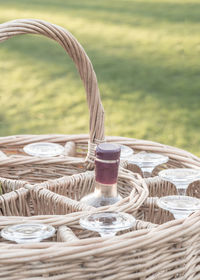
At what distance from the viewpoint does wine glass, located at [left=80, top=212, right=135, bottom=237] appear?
1.12 meters

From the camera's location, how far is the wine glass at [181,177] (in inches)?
58.5

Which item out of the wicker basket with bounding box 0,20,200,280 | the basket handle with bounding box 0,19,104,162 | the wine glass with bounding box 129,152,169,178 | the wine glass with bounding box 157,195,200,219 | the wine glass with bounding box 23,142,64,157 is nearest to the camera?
the wicker basket with bounding box 0,20,200,280

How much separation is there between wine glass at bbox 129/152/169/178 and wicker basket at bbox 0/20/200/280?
0.04 meters

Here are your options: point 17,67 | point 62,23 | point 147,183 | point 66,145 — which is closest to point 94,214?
point 147,183

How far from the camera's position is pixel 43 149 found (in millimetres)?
1805

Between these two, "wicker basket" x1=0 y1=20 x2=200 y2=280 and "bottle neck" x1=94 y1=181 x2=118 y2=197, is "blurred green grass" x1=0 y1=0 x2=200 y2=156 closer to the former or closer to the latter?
"wicker basket" x1=0 y1=20 x2=200 y2=280

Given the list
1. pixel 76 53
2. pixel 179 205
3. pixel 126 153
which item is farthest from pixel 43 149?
pixel 179 205

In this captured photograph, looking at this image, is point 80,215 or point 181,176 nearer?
point 80,215

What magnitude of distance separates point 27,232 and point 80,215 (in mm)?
146

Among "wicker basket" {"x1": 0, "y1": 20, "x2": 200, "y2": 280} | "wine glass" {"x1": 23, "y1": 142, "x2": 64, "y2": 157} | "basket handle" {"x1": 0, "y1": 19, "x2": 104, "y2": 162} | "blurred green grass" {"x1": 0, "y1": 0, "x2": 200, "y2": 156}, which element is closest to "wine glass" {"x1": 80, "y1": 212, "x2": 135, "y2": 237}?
"wicker basket" {"x1": 0, "y1": 20, "x2": 200, "y2": 280}

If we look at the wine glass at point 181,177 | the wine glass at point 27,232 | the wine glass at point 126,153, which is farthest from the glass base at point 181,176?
the wine glass at point 27,232

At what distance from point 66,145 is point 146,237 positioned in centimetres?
88

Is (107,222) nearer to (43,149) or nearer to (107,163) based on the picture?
(107,163)

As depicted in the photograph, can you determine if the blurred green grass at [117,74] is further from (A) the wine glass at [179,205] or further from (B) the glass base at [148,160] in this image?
(A) the wine glass at [179,205]
